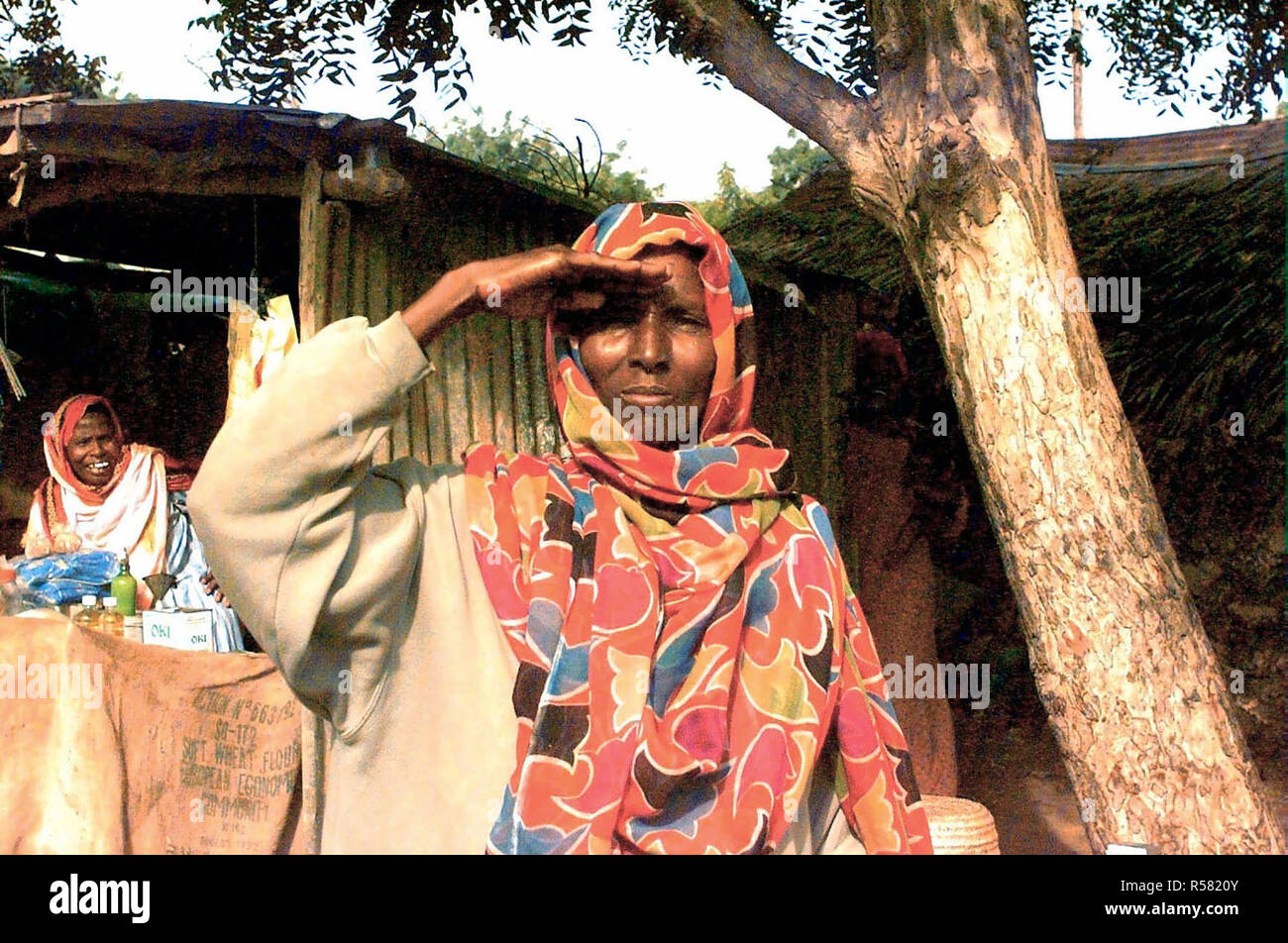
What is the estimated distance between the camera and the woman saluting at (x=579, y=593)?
1.68 meters

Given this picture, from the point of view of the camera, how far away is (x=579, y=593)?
1859 mm

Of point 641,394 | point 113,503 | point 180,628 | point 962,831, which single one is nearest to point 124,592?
point 180,628

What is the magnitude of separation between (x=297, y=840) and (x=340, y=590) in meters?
2.45

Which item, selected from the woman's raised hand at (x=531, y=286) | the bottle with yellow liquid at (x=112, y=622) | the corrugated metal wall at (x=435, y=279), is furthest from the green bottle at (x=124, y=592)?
the woman's raised hand at (x=531, y=286)

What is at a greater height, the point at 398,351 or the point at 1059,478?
the point at 398,351

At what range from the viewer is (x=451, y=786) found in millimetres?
1823

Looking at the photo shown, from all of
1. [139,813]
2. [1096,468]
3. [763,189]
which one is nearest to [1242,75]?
[1096,468]

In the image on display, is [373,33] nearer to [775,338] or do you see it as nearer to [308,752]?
[775,338]

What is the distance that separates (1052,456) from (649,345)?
1.99 m

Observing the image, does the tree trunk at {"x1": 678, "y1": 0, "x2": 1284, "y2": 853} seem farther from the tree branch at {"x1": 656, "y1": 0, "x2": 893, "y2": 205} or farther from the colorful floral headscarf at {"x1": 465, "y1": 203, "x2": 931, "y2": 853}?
the colorful floral headscarf at {"x1": 465, "y1": 203, "x2": 931, "y2": 853}

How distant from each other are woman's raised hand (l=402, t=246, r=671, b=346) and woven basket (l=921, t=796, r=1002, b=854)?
3279mm

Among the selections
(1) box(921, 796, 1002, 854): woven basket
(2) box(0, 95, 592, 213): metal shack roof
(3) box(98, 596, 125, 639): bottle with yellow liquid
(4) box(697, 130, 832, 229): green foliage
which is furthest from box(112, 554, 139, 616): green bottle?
(4) box(697, 130, 832, 229): green foliage

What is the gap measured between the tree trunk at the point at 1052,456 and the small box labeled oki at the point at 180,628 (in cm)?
258

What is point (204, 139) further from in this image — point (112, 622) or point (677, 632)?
point (677, 632)
